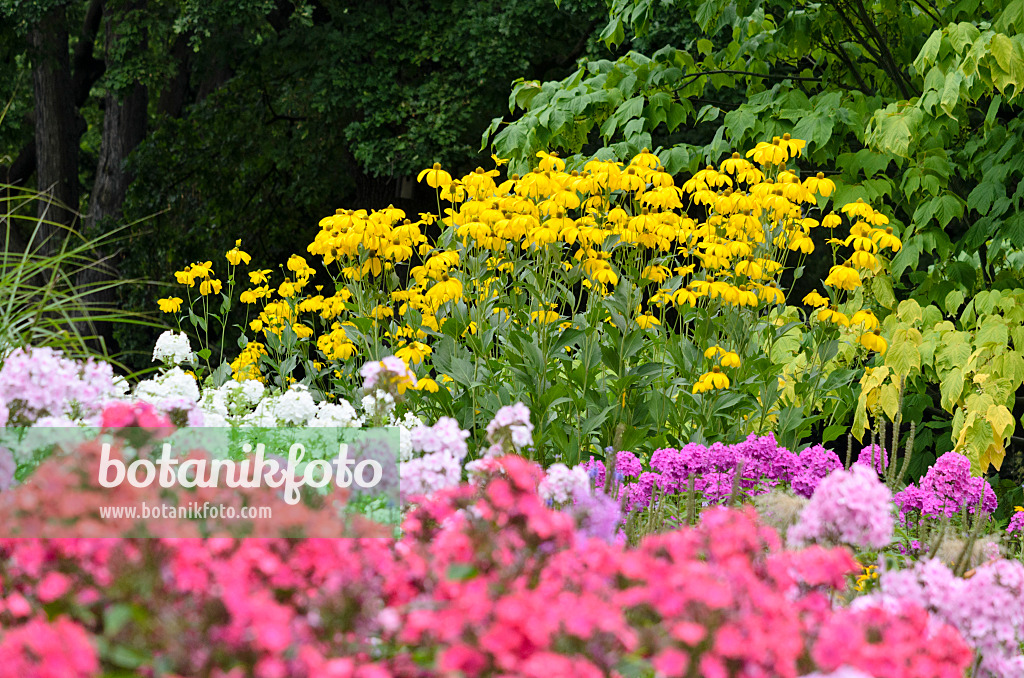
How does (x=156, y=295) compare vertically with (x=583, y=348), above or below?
above

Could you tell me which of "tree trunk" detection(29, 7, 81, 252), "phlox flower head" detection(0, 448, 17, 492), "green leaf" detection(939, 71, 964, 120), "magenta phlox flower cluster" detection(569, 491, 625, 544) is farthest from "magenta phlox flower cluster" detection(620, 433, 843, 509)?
"tree trunk" detection(29, 7, 81, 252)

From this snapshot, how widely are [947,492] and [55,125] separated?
11.5m

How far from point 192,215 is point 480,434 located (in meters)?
8.33

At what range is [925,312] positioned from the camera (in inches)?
194

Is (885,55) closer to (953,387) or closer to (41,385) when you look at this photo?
(953,387)

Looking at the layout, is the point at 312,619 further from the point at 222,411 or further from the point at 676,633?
the point at 222,411

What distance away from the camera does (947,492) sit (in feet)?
10.7

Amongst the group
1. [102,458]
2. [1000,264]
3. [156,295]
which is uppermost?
[156,295]

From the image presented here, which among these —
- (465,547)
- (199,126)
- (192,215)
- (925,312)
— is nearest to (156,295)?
(192,215)

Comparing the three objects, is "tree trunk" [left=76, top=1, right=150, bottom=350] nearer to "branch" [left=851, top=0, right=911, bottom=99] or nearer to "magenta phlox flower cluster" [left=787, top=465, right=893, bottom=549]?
"branch" [left=851, top=0, right=911, bottom=99]

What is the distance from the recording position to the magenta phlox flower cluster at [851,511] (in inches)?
75.2

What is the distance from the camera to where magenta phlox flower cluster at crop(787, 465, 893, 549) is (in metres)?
1.91

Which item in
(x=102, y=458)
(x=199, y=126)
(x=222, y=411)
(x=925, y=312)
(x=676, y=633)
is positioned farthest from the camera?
(x=199, y=126)

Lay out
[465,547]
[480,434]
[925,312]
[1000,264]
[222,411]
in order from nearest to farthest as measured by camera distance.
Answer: [465,547] < [222,411] < [480,434] < [925,312] < [1000,264]
